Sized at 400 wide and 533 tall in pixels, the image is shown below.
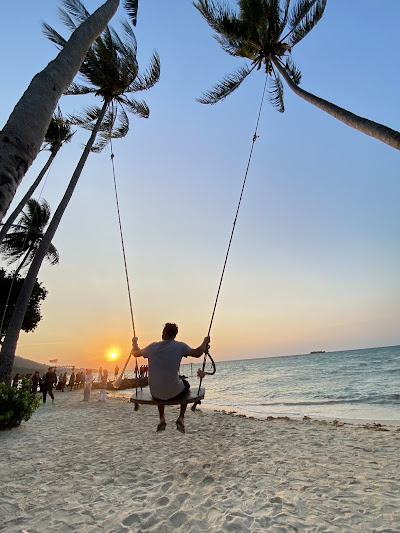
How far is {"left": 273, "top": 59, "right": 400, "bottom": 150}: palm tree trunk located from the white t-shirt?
480 cm

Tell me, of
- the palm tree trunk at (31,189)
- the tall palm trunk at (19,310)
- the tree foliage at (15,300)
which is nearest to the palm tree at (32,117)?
the tall palm trunk at (19,310)

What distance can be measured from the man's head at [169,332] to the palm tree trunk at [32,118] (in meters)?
3.03

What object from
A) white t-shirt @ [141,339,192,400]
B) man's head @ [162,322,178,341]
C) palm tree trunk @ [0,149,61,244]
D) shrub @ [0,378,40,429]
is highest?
palm tree trunk @ [0,149,61,244]

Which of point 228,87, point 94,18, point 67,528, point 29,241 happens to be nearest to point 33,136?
point 94,18

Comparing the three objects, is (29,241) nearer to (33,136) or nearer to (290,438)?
(290,438)

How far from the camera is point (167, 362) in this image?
4516 millimetres

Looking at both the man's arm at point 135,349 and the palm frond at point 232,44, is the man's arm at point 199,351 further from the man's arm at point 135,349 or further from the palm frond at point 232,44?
the palm frond at point 232,44

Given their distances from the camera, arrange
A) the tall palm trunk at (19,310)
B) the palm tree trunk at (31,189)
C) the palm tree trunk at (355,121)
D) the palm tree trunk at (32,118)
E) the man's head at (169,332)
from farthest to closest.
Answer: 1. the palm tree trunk at (31,189)
2. the tall palm trunk at (19,310)
3. the palm tree trunk at (355,121)
4. the man's head at (169,332)
5. the palm tree trunk at (32,118)

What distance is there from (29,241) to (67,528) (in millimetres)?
23274

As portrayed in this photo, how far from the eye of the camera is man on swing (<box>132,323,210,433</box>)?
4523mm

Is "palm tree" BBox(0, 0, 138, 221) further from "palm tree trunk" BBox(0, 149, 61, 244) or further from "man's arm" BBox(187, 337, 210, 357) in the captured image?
"palm tree trunk" BBox(0, 149, 61, 244)

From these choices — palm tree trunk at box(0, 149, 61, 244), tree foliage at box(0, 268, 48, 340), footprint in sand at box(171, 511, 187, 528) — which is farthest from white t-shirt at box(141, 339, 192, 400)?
tree foliage at box(0, 268, 48, 340)

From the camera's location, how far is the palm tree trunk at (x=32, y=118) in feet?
6.82

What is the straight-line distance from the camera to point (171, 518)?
12.4 feet
